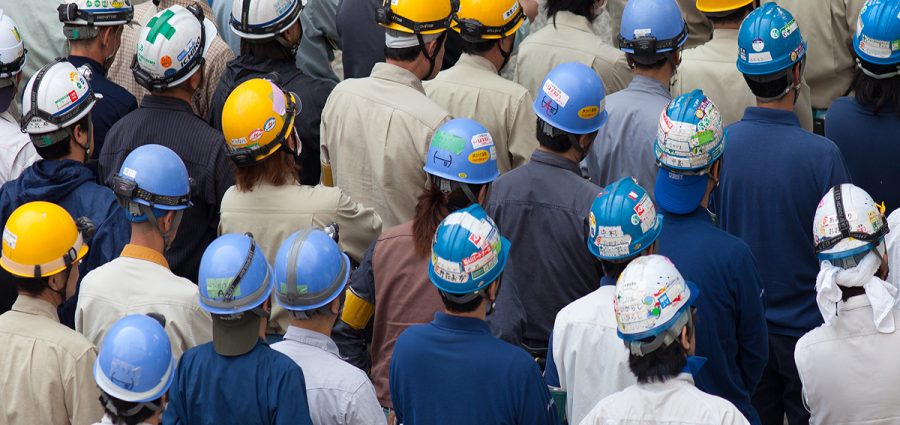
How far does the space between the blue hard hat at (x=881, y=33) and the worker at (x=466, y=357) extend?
2.31 metres

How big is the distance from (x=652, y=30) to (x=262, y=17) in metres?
2.04

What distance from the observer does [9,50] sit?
22.4 feet

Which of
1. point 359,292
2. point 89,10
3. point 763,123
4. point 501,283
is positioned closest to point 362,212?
point 359,292

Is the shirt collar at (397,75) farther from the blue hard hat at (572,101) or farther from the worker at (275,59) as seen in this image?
the blue hard hat at (572,101)

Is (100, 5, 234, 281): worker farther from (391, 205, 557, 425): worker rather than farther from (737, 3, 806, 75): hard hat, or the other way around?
(737, 3, 806, 75): hard hat

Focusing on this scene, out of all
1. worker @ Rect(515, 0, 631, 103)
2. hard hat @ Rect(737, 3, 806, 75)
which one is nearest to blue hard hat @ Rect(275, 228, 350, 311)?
hard hat @ Rect(737, 3, 806, 75)

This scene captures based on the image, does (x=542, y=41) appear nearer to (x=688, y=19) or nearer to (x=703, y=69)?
(x=703, y=69)

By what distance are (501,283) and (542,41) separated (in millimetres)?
2891

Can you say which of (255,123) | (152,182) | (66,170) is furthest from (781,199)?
(66,170)

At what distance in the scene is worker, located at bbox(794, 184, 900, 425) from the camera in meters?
4.59

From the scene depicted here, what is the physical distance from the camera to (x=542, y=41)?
7.37 metres

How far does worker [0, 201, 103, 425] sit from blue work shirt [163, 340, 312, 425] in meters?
0.58

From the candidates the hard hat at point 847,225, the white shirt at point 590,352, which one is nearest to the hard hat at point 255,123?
the white shirt at point 590,352

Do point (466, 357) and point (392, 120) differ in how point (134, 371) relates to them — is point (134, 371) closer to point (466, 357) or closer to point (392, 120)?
point (466, 357)
